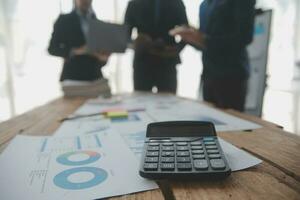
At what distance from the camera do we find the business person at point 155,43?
1.36m

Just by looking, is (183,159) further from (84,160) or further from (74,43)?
(74,43)

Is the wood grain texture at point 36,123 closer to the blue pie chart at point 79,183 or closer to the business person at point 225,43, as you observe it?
the blue pie chart at point 79,183

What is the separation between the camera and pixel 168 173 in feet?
1.03

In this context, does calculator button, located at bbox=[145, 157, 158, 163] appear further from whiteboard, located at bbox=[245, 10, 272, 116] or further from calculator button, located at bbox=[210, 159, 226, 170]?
whiteboard, located at bbox=[245, 10, 272, 116]

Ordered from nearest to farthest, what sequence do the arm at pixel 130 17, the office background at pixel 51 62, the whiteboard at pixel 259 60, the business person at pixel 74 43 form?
the business person at pixel 74 43
the arm at pixel 130 17
the whiteboard at pixel 259 60
the office background at pixel 51 62

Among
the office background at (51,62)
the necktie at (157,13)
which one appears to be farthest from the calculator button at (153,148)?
the office background at (51,62)

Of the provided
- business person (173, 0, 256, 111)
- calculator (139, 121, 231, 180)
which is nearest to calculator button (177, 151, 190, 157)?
calculator (139, 121, 231, 180)

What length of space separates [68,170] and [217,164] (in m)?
0.19

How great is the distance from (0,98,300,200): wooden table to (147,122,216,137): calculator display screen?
0.06 m

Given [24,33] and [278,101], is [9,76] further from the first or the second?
[278,101]

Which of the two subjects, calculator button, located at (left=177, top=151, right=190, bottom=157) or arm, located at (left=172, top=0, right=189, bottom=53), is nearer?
calculator button, located at (left=177, top=151, right=190, bottom=157)

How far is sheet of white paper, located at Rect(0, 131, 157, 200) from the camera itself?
0.98 feet

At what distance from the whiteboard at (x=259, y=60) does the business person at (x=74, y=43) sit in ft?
4.51

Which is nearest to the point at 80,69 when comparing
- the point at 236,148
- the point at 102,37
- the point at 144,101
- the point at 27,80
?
the point at 102,37
